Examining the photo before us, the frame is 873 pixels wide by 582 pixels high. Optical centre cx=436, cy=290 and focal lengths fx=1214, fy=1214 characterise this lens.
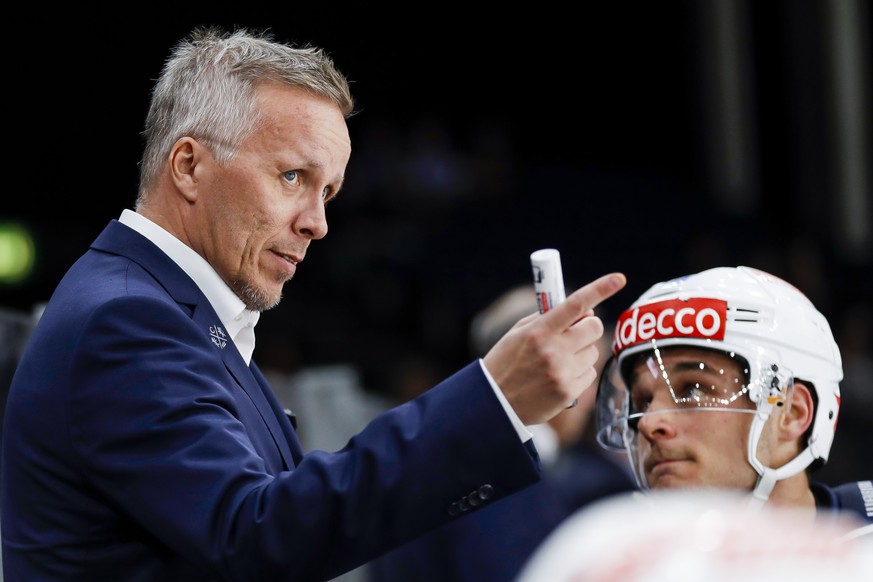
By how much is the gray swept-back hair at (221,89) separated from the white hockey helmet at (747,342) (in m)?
0.91

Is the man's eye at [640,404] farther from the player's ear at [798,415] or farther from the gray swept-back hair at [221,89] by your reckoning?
the gray swept-back hair at [221,89]

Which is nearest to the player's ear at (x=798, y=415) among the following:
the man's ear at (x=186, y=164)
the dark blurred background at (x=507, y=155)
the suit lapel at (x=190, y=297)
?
the suit lapel at (x=190, y=297)

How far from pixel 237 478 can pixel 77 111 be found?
9042 millimetres

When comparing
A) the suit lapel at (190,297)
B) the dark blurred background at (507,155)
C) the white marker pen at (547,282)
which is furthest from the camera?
the dark blurred background at (507,155)

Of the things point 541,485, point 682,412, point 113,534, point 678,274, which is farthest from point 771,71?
point 113,534

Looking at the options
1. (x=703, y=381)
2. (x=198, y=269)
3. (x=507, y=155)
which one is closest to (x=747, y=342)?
(x=703, y=381)

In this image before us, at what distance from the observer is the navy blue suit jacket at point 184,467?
2.13 m

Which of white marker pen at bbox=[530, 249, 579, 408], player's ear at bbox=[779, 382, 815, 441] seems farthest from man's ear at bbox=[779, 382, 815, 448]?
white marker pen at bbox=[530, 249, 579, 408]

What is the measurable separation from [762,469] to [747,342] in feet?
0.99

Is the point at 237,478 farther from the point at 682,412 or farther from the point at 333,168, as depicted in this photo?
the point at 682,412

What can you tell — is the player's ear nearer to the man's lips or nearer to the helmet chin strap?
the helmet chin strap

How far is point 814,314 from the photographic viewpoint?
3045mm

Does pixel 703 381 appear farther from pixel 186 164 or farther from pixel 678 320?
pixel 186 164

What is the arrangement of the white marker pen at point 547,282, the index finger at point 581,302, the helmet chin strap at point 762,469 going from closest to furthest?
the index finger at point 581,302 < the white marker pen at point 547,282 < the helmet chin strap at point 762,469
